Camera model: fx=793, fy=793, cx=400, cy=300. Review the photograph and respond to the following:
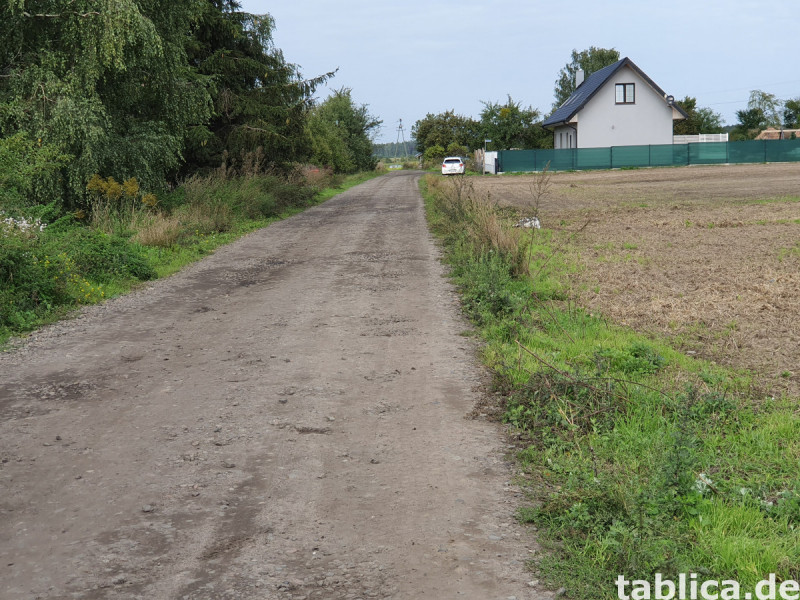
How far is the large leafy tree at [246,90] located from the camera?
27141 millimetres

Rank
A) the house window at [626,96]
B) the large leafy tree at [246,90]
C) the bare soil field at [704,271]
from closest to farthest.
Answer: the bare soil field at [704,271] → the large leafy tree at [246,90] → the house window at [626,96]

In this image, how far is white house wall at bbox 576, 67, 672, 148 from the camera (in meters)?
62.1

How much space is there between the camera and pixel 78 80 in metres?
16.2

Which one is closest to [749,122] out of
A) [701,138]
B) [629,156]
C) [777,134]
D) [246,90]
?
[777,134]

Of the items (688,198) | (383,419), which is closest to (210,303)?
(383,419)

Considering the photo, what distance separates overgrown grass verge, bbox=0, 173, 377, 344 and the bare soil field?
22.9 feet

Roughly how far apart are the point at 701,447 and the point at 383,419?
2.30 meters

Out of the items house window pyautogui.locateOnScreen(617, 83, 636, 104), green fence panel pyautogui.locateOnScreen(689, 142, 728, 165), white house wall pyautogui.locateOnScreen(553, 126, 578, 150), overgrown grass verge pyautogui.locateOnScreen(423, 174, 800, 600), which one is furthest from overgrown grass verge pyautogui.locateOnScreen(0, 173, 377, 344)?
green fence panel pyautogui.locateOnScreen(689, 142, 728, 165)

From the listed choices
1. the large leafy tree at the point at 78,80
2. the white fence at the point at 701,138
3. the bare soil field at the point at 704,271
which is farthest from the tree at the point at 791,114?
the large leafy tree at the point at 78,80

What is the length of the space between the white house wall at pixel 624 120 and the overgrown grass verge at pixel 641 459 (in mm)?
56561

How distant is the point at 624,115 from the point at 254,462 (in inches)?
2437

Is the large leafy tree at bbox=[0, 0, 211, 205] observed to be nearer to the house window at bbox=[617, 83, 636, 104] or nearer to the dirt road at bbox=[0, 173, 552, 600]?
the dirt road at bbox=[0, 173, 552, 600]

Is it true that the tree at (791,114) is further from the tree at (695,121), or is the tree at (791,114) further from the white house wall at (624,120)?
the white house wall at (624,120)

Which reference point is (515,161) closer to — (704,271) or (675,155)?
(675,155)
